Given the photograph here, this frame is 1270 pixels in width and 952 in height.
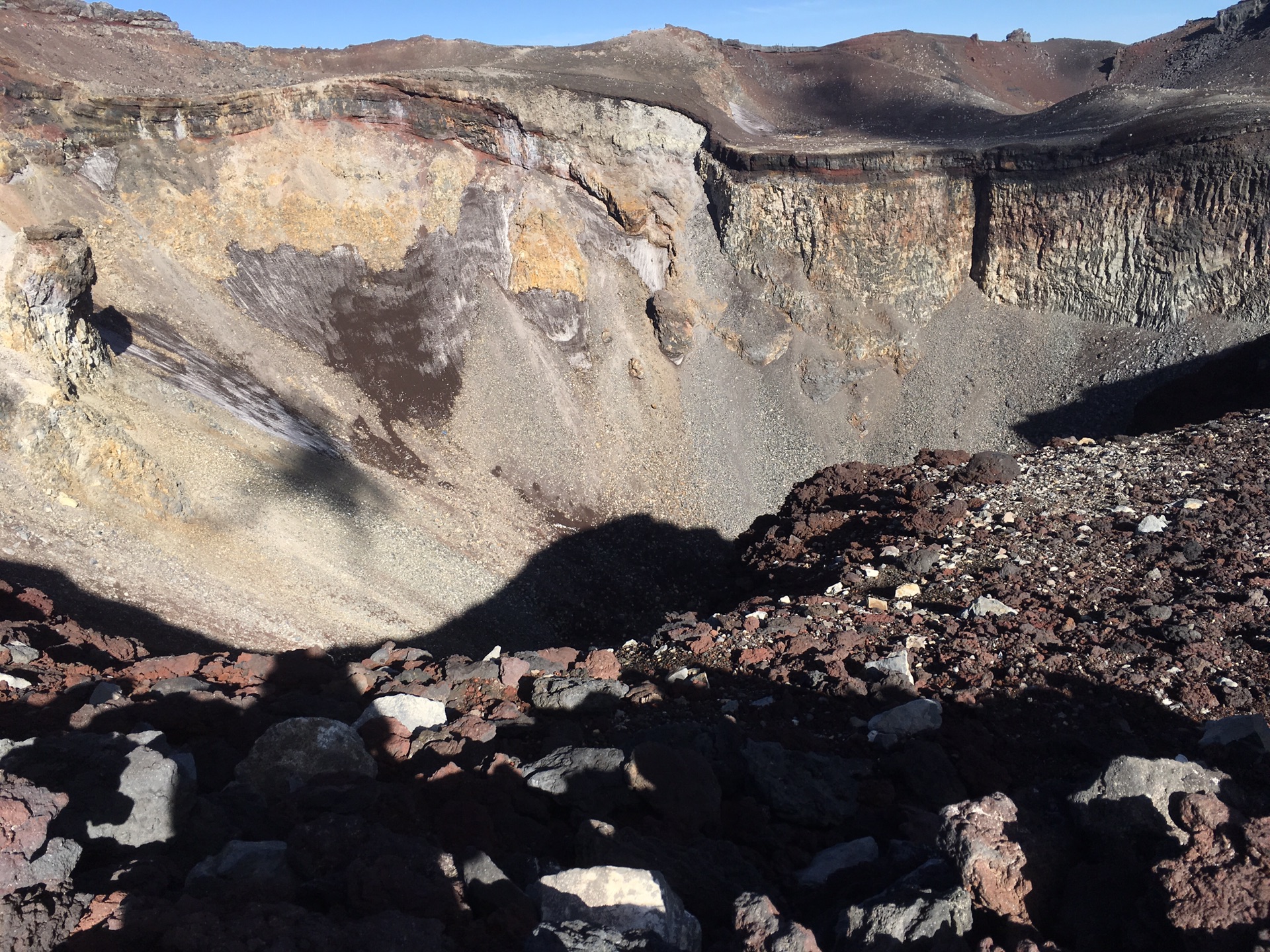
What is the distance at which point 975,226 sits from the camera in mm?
25719

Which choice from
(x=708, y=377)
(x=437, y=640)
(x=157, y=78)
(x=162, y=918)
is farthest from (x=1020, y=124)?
(x=162, y=918)

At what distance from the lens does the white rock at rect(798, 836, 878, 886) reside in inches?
204

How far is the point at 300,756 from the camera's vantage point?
6598mm

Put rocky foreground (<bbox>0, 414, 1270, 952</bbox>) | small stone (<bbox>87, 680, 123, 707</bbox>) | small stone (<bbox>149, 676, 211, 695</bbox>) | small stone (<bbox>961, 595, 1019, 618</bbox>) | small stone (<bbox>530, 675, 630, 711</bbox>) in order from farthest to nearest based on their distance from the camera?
small stone (<bbox>961, 595, 1019, 618</bbox>), small stone (<bbox>149, 676, 211, 695</bbox>), small stone (<bbox>530, 675, 630, 711</bbox>), small stone (<bbox>87, 680, 123, 707</bbox>), rocky foreground (<bbox>0, 414, 1270, 952</bbox>)

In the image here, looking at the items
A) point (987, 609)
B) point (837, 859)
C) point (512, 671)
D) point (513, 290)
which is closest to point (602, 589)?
point (513, 290)

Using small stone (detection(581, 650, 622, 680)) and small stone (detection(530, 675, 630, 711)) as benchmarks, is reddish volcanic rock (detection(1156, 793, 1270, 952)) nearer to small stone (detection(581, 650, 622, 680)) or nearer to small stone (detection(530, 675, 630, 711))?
small stone (detection(530, 675, 630, 711))

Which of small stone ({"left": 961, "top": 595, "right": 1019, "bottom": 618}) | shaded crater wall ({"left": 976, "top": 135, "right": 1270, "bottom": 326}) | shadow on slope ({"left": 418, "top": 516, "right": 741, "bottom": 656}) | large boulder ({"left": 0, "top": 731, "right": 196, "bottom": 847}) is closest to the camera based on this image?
large boulder ({"left": 0, "top": 731, "right": 196, "bottom": 847})

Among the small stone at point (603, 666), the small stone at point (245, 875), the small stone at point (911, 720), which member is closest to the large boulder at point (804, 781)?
the small stone at point (911, 720)

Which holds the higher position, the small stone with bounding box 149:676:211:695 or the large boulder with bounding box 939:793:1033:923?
the large boulder with bounding box 939:793:1033:923

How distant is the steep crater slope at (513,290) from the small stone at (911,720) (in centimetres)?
1223

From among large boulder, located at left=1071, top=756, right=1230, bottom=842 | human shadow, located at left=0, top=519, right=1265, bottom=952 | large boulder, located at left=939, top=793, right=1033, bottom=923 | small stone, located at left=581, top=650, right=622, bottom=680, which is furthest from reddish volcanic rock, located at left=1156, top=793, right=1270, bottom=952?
small stone, located at left=581, top=650, right=622, bottom=680

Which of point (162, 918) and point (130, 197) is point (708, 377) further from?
point (162, 918)

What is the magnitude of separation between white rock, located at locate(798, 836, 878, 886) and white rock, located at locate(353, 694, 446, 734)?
3.87 meters

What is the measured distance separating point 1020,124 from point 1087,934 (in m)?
29.5
